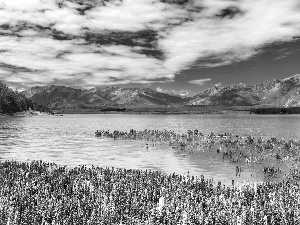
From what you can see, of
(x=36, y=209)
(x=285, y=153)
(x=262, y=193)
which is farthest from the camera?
(x=285, y=153)

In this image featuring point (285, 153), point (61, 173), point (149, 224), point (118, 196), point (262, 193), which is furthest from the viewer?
point (285, 153)

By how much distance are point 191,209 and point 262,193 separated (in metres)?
6.05

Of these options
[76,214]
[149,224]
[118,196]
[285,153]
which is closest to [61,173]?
[118,196]

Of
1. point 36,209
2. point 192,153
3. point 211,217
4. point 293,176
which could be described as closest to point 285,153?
point 192,153

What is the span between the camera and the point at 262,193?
1666cm

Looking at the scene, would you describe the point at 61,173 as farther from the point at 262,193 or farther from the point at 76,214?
the point at 262,193

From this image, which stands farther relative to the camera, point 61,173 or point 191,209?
point 61,173

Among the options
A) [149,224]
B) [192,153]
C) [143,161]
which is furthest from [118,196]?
[192,153]

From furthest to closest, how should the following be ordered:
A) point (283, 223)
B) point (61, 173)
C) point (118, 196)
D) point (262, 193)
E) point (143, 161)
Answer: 1. point (143, 161)
2. point (61, 173)
3. point (262, 193)
4. point (118, 196)
5. point (283, 223)

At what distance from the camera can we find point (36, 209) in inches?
476

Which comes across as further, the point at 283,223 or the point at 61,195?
the point at 61,195

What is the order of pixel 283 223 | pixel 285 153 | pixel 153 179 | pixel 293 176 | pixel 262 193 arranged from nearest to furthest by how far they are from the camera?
pixel 283 223 < pixel 262 193 < pixel 153 179 < pixel 293 176 < pixel 285 153

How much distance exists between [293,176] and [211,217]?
15761mm

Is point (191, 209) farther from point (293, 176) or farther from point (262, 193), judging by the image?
point (293, 176)
